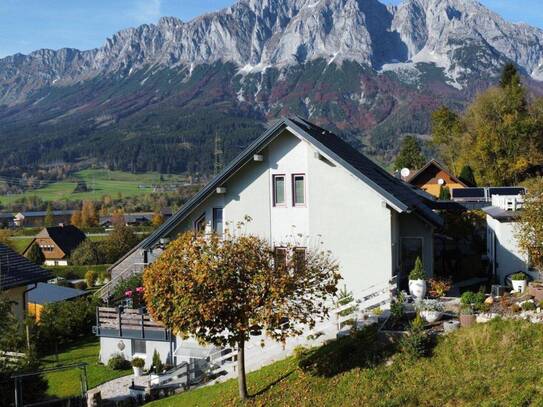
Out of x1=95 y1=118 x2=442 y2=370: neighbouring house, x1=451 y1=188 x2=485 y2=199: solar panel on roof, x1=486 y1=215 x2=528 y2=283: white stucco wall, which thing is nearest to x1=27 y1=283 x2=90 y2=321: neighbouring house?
x1=95 y1=118 x2=442 y2=370: neighbouring house

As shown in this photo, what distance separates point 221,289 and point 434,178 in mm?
49172

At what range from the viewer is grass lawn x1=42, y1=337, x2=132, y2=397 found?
76.6ft

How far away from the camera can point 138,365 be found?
2319 centimetres

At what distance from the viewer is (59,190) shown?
198 meters

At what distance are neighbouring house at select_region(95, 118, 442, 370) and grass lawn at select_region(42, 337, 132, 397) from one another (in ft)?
3.75

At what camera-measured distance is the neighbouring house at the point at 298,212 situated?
22141 millimetres

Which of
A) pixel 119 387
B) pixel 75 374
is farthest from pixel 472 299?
pixel 75 374

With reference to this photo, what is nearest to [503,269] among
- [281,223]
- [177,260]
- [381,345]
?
[281,223]

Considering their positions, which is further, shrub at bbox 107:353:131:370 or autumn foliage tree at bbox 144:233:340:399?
shrub at bbox 107:353:131:370

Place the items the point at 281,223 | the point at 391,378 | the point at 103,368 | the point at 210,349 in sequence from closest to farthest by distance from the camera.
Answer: the point at 391,378 < the point at 210,349 < the point at 281,223 < the point at 103,368

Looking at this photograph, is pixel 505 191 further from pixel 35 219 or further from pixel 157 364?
pixel 35 219

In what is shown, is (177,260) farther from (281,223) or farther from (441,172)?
(441,172)

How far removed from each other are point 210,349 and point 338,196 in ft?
24.6

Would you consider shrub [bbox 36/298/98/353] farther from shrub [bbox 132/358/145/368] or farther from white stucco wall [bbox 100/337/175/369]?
shrub [bbox 132/358/145/368]
